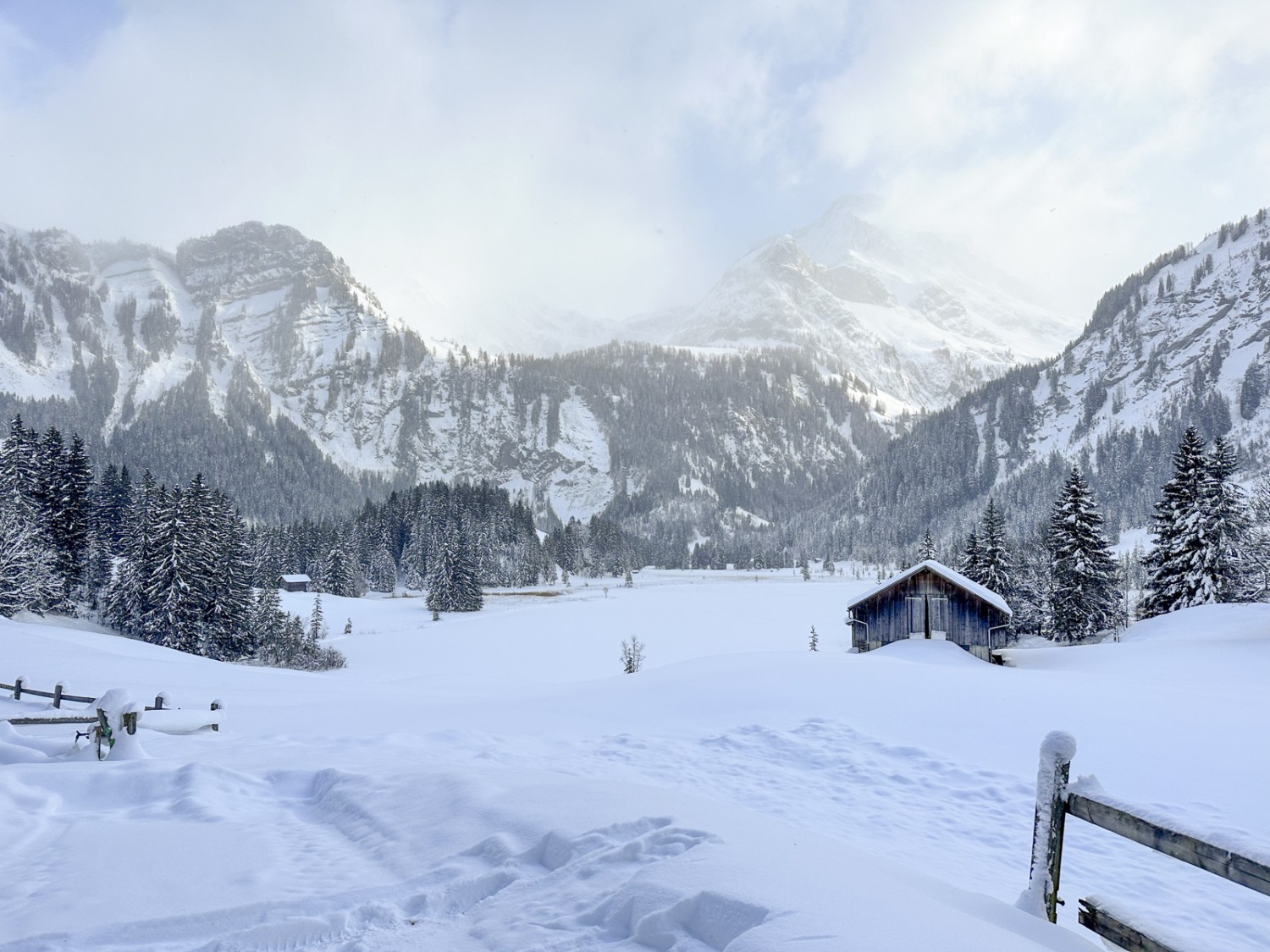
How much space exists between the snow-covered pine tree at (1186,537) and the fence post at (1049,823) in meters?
40.6

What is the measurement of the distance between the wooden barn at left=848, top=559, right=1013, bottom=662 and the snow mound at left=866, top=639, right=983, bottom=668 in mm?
387

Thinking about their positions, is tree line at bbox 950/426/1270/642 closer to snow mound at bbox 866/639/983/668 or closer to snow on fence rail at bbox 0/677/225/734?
snow mound at bbox 866/639/983/668

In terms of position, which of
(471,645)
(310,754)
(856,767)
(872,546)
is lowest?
(471,645)

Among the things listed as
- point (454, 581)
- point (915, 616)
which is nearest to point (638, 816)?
point (915, 616)

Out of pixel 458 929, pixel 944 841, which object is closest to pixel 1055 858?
pixel 944 841

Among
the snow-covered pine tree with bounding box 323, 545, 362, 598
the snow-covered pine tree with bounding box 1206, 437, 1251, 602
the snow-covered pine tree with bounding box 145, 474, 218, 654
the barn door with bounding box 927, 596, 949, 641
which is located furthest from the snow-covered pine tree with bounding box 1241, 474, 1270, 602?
the snow-covered pine tree with bounding box 323, 545, 362, 598

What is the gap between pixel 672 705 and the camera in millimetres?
14172

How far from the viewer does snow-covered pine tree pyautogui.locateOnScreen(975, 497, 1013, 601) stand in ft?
147

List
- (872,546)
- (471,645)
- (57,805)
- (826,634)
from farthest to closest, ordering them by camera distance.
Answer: (872,546) < (826,634) < (471,645) < (57,805)

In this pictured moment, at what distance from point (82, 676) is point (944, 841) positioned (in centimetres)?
2487

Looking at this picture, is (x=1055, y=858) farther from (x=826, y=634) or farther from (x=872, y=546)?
(x=872, y=546)

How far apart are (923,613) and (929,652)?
7.76 feet

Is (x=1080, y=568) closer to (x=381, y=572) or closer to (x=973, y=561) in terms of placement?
(x=973, y=561)

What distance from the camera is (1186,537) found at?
120ft
